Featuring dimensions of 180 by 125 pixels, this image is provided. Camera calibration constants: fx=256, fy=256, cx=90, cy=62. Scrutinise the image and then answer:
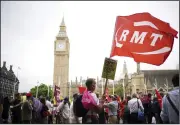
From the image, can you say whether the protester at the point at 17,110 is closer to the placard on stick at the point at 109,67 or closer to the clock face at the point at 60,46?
the placard on stick at the point at 109,67

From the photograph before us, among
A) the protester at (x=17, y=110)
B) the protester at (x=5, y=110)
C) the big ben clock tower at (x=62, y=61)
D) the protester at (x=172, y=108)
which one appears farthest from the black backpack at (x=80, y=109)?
the big ben clock tower at (x=62, y=61)

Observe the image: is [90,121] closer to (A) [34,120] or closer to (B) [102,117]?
(B) [102,117]

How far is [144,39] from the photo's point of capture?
602 centimetres

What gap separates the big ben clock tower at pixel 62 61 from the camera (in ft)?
310

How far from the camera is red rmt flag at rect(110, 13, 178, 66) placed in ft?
19.6

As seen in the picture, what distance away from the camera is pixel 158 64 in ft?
19.4

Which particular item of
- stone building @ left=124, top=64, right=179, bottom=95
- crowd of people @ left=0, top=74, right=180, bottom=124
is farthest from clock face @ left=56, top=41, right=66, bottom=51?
crowd of people @ left=0, top=74, right=180, bottom=124

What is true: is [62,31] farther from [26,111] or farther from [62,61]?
[26,111]

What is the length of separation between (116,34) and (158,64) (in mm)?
1193

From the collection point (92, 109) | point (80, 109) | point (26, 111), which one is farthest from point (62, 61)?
point (92, 109)

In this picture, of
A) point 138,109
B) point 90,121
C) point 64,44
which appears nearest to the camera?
point 90,121

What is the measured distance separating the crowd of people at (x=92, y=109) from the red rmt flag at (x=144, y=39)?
1.27 meters

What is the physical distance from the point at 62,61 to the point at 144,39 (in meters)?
93.6

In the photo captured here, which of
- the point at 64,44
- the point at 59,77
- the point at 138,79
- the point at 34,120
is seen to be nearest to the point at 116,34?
the point at 34,120
